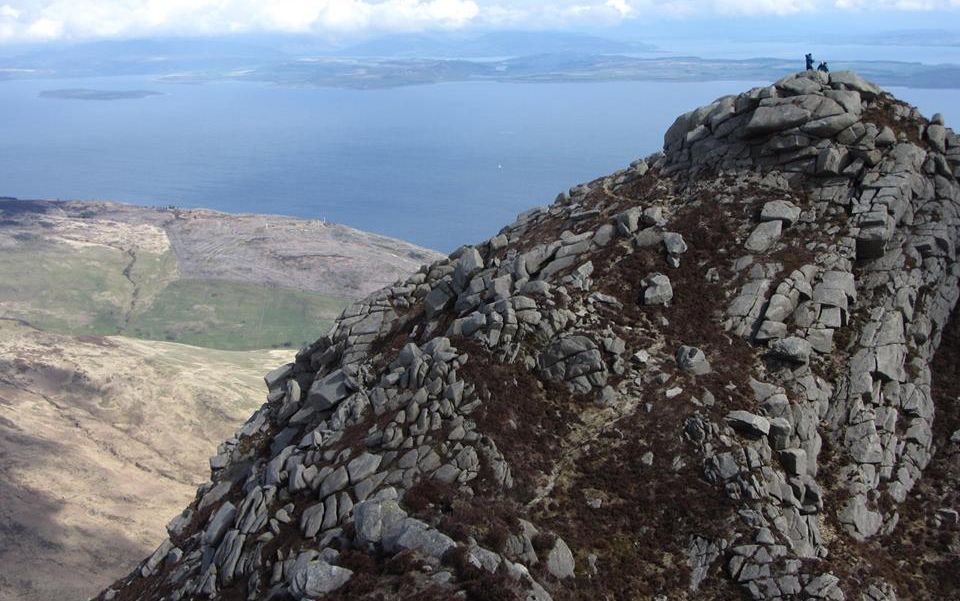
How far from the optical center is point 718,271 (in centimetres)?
3366

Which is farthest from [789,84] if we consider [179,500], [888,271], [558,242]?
[179,500]

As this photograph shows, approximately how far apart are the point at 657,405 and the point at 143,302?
158143mm

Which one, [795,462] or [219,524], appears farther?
[219,524]

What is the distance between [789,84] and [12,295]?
165m

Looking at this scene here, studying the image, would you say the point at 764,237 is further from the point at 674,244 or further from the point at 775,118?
the point at 775,118

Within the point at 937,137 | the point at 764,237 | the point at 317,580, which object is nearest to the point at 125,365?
the point at 764,237

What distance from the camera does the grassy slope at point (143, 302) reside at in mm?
153875

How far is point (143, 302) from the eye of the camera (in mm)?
167750

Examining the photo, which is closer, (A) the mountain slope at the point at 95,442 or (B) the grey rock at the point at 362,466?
(B) the grey rock at the point at 362,466

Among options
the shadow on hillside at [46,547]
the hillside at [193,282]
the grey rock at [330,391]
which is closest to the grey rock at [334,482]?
the grey rock at [330,391]

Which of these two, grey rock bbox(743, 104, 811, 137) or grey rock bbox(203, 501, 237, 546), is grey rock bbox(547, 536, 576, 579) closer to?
grey rock bbox(203, 501, 237, 546)

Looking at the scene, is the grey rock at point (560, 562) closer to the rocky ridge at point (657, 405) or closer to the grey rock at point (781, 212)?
the rocky ridge at point (657, 405)

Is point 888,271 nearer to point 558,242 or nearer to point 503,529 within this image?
point 558,242

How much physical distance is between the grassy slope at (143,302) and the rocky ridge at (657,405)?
12139 cm
